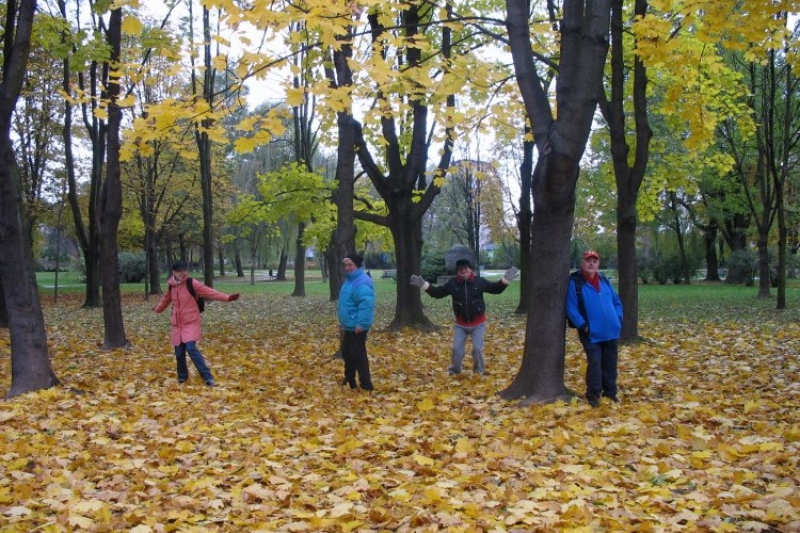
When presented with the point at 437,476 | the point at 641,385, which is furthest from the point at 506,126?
the point at 437,476

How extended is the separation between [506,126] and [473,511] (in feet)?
25.6

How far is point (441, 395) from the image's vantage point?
303 inches

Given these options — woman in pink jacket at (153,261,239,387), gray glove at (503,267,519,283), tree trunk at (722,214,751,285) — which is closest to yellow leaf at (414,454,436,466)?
gray glove at (503,267,519,283)

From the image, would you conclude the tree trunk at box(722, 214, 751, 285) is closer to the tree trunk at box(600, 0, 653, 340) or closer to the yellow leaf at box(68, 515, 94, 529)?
the tree trunk at box(600, 0, 653, 340)

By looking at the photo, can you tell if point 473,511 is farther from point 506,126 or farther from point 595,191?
point 595,191

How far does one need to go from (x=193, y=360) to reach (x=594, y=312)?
519 cm

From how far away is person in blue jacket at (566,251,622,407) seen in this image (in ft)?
22.9

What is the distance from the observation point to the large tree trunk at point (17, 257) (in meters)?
7.79

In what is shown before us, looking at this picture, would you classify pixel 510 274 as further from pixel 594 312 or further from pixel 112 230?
pixel 112 230

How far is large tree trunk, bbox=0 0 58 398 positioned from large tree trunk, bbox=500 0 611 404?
5640 millimetres

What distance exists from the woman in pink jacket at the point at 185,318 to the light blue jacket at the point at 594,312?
4.40 m

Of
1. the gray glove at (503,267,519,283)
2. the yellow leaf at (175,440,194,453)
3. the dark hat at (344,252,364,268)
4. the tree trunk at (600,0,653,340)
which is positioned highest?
the tree trunk at (600,0,653,340)

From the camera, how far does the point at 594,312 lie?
7.01 metres

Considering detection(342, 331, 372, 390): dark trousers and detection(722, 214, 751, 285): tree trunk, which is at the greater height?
detection(722, 214, 751, 285): tree trunk
